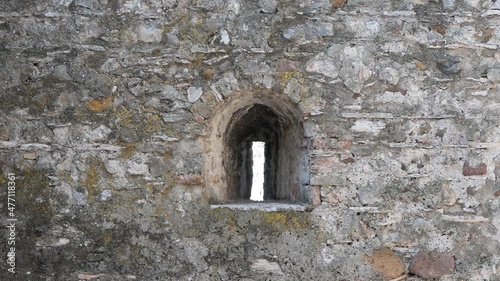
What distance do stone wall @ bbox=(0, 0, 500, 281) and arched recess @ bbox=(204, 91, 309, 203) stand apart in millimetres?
164

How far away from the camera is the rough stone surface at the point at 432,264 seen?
3996 mm

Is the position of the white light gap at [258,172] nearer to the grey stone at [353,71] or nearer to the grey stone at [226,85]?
the grey stone at [226,85]

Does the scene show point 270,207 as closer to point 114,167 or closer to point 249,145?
point 114,167

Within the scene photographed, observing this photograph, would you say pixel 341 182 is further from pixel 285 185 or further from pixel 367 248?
pixel 285 185

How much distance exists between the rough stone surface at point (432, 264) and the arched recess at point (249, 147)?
910mm

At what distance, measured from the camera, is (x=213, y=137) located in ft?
14.0

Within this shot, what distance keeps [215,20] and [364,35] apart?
1.08 m

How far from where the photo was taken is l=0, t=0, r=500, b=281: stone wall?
401cm

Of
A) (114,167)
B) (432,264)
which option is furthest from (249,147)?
(432,264)

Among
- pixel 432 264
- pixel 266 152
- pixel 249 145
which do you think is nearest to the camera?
pixel 432 264

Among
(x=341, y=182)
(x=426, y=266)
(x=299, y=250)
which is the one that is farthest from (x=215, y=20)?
(x=426, y=266)

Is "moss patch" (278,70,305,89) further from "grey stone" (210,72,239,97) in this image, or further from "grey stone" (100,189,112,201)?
"grey stone" (100,189,112,201)

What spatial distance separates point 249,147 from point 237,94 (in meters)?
1.53

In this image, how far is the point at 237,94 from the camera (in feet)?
13.4
